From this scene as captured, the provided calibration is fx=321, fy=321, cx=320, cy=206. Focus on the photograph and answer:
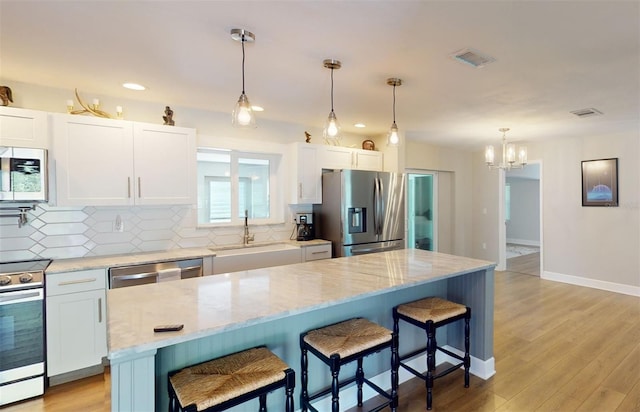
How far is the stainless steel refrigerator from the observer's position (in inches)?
160

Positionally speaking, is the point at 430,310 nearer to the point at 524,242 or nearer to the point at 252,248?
the point at 252,248

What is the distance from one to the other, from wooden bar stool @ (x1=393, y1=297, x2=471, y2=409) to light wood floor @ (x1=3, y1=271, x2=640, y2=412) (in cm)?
17

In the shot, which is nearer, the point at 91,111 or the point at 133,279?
the point at 133,279

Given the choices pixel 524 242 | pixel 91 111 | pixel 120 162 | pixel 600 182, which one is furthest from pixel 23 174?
pixel 524 242

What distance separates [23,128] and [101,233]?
1095 millimetres

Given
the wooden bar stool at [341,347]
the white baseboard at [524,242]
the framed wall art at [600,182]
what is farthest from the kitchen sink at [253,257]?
the white baseboard at [524,242]

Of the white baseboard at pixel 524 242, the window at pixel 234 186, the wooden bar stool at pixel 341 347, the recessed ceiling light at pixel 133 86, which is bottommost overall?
the white baseboard at pixel 524 242

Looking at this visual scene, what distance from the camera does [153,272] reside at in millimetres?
2904

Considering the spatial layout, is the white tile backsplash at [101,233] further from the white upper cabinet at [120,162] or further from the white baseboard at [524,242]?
the white baseboard at [524,242]

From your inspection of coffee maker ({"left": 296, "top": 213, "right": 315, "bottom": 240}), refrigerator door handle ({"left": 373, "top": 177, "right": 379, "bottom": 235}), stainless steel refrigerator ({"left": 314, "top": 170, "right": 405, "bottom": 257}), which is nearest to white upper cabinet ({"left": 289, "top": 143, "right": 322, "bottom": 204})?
stainless steel refrigerator ({"left": 314, "top": 170, "right": 405, "bottom": 257})

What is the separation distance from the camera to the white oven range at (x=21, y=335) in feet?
7.64

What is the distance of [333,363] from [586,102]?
3735 millimetres

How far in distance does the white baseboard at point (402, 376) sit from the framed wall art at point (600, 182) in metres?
4.05

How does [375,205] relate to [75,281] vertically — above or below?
above
